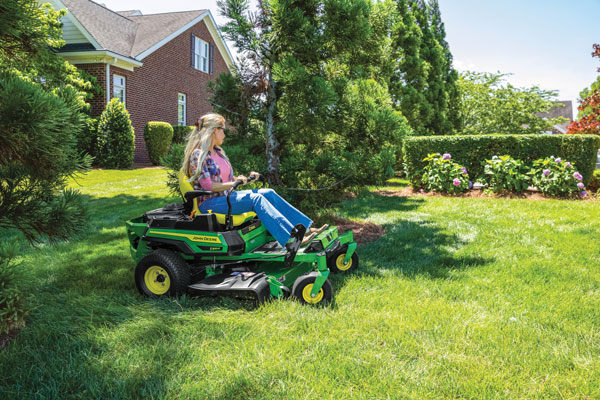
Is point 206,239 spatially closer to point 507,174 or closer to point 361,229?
point 361,229

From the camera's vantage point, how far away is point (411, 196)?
977 centimetres

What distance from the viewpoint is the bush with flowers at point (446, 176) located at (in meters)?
9.70

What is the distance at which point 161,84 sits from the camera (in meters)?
18.2

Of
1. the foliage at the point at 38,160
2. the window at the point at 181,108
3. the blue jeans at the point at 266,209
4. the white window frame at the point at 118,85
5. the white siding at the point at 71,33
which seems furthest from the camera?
the window at the point at 181,108

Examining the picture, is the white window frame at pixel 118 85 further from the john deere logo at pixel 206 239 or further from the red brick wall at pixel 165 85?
the john deere logo at pixel 206 239

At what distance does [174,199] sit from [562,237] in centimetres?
644

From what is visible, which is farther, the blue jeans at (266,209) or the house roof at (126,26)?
the house roof at (126,26)

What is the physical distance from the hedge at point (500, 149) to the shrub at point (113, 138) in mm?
8804

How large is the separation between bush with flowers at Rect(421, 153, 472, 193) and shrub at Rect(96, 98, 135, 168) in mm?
9390

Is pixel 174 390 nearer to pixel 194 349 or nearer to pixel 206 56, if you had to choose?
pixel 194 349

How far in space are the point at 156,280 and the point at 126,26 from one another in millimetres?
18184

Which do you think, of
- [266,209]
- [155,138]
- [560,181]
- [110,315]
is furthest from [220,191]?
[155,138]

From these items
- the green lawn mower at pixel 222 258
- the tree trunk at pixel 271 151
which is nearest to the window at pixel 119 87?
the tree trunk at pixel 271 151

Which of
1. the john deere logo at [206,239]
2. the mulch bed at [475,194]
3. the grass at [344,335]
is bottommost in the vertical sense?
the grass at [344,335]
